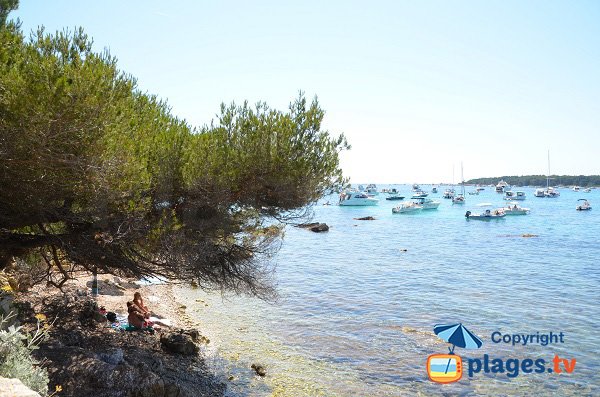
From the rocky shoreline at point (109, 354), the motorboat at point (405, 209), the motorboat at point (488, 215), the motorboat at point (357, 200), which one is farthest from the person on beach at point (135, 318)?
the motorboat at point (357, 200)

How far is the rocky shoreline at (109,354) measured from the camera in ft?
26.7

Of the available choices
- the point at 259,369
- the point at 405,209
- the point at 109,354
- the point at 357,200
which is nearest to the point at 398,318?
the point at 259,369

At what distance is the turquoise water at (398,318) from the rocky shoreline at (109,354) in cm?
112

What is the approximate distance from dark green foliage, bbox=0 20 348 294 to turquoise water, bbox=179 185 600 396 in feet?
9.71

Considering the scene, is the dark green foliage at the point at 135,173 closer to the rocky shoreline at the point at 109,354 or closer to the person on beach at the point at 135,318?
the rocky shoreline at the point at 109,354

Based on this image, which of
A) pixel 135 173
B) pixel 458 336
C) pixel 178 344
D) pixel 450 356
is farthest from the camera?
pixel 458 336

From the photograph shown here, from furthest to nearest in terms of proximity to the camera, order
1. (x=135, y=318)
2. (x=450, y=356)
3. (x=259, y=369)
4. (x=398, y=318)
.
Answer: (x=398, y=318)
(x=450, y=356)
(x=135, y=318)
(x=259, y=369)

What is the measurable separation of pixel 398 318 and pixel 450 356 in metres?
4.27

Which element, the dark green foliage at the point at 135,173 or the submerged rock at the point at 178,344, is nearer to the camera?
the dark green foliage at the point at 135,173

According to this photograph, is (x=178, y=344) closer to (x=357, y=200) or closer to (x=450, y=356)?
(x=450, y=356)

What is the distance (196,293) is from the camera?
891 inches

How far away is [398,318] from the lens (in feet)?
61.1

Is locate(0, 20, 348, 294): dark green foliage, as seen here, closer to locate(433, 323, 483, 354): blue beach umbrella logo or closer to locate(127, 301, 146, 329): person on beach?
locate(127, 301, 146, 329): person on beach

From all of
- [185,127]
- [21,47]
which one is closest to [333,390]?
[185,127]
